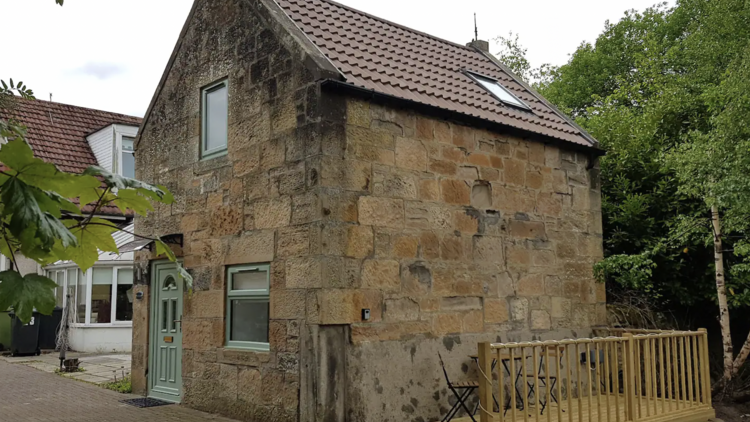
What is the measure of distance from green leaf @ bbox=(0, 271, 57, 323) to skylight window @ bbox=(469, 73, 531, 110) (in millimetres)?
9368

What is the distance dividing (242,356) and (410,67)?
4476 millimetres

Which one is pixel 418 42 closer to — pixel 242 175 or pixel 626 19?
pixel 242 175

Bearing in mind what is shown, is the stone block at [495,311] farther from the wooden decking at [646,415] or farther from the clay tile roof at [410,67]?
the clay tile roof at [410,67]

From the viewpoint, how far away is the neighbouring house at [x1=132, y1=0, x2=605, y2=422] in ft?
24.4

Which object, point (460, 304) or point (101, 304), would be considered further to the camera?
point (101, 304)

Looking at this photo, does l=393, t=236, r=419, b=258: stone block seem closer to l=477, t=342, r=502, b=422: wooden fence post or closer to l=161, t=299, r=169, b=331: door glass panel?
l=477, t=342, r=502, b=422: wooden fence post

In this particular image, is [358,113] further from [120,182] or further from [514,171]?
[120,182]

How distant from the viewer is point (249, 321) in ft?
27.5

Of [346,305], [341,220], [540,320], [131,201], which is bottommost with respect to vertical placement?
[540,320]

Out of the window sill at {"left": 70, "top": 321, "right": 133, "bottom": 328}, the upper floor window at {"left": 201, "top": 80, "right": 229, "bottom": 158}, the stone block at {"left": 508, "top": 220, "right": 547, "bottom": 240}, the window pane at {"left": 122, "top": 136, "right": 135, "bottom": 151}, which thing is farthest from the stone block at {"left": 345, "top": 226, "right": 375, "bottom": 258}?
the window pane at {"left": 122, "top": 136, "right": 135, "bottom": 151}

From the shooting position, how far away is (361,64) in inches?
336

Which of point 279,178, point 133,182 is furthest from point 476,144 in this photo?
point 133,182

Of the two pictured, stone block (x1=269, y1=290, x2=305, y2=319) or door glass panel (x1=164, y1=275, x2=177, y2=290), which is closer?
stone block (x1=269, y1=290, x2=305, y2=319)

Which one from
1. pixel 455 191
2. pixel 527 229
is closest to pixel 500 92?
pixel 527 229
